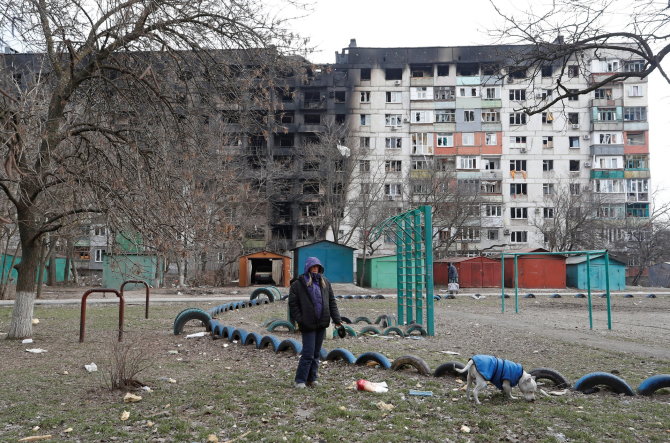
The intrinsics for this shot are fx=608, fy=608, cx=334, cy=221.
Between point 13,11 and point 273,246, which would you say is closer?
point 13,11

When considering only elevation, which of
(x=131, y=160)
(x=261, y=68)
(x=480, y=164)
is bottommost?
(x=131, y=160)

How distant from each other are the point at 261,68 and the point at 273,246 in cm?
4969

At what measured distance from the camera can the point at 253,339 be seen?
38.7 ft

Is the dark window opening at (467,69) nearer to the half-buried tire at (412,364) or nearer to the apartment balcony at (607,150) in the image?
the apartment balcony at (607,150)

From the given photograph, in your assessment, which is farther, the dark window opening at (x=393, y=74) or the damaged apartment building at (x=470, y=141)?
the dark window opening at (x=393, y=74)

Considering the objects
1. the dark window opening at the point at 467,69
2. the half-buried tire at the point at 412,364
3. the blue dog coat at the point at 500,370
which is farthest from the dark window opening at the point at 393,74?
the blue dog coat at the point at 500,370

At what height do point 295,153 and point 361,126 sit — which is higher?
point 361,126

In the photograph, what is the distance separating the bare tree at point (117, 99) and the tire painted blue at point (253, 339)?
2.73 m

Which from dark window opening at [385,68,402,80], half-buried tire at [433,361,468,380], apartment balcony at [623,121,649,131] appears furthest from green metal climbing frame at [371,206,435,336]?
apartment balcony at [623,121,649,131]

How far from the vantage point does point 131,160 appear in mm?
11883

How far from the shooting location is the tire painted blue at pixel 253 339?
11414 millimetres

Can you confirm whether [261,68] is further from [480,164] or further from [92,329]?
[480,164]

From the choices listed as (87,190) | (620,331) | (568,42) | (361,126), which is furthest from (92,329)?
(361,126)

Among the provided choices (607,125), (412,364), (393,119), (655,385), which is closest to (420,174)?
(393,119)
